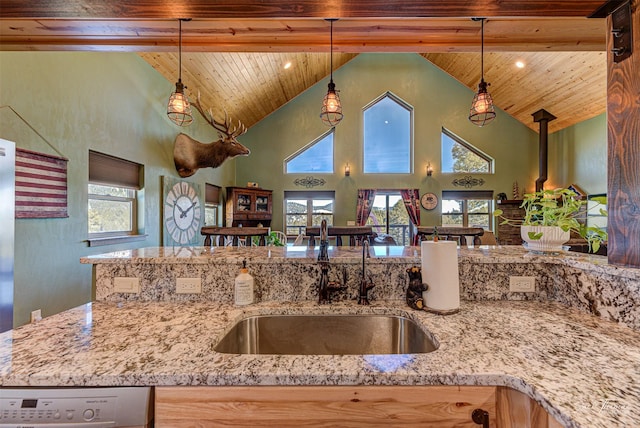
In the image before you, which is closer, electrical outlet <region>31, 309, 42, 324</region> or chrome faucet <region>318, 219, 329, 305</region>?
chrome faucet <region>318, 219, 329, 305</region>

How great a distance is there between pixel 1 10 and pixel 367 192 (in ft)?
19.8

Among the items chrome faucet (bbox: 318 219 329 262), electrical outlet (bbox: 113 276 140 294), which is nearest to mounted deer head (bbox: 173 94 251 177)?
electrical outlet (bbox: 113 276 140 294)

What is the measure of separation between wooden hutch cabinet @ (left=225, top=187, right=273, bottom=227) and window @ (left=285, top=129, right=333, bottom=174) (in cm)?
95

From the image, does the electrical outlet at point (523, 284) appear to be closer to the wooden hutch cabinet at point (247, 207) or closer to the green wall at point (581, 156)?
the wooden hutch cabinet at point (247, 207)

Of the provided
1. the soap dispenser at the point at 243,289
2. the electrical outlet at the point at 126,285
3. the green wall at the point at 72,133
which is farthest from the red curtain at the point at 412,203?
the electrical outlet at the point at 126,285

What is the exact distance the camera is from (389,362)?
0.78m

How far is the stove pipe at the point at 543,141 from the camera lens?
6.16 m

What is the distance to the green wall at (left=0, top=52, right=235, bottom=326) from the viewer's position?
2.25m

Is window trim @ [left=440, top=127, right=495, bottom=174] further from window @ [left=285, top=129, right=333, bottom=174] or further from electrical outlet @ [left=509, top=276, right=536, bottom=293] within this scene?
→ electrical outlet @ [left=509, top=276, right=536, bottom=293]

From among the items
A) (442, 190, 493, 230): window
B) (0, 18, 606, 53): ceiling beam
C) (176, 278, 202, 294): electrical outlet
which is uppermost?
(0, 18, 606, 53): ceiling beam

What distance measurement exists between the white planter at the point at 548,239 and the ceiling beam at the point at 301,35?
4.77 feet

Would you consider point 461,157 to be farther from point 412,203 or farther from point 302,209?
point 302,209

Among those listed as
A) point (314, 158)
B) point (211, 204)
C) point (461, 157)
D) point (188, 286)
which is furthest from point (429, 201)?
point (188, 286)

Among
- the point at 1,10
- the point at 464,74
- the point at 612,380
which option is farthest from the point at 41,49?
the point at 464,74
